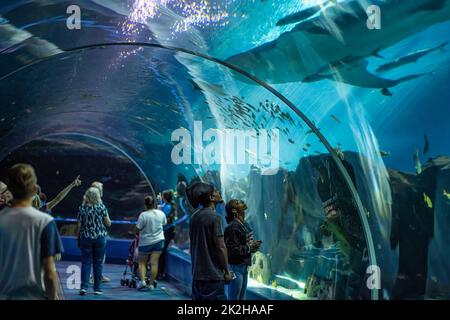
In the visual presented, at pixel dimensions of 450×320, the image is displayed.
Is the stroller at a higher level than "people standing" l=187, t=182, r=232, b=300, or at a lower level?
lower

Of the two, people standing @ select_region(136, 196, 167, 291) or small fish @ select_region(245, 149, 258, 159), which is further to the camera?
small fish @ select_region(245, 149, 258, 159)

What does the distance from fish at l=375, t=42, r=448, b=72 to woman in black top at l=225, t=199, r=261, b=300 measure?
238 cm

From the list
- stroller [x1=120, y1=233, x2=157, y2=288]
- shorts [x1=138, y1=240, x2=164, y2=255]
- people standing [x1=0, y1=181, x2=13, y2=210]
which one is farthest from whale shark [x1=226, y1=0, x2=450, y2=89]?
stroller [x1=120, y1=233, x2=157, y2=288]

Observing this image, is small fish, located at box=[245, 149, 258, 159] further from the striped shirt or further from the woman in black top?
the woman in black top

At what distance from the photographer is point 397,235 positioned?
793 cm

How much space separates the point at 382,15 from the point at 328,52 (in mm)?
884

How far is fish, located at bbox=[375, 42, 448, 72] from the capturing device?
716 cm

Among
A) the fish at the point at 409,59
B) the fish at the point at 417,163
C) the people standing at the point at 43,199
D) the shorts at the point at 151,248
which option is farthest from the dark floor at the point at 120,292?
the fish at the point at 409,59

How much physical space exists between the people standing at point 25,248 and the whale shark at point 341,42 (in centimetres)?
443

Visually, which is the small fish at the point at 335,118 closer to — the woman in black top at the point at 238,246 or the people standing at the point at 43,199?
the woman in black top at the point at 238,246

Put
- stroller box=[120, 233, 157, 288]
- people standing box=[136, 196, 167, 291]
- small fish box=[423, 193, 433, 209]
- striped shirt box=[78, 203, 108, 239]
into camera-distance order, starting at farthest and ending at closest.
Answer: stroller box=[120, 233, 157, 288] < people standing box=[136, 196, 167, 291] < striped shirt box=[78, 203, 108, 239] < small fish box=[423, 193, 433, 209]

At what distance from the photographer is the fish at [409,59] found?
7161 millimetres

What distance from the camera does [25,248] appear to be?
14.0 ft
